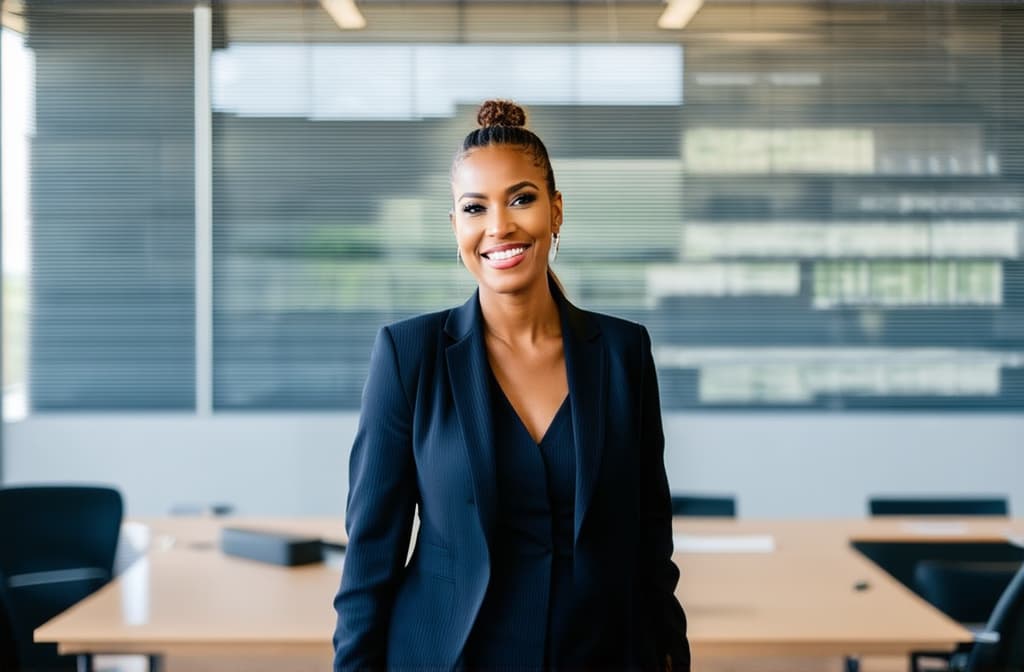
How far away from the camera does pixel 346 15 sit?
21.2 ft

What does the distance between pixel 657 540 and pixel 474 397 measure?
0.38 m

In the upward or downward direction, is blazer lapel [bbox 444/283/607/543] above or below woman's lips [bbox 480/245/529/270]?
below

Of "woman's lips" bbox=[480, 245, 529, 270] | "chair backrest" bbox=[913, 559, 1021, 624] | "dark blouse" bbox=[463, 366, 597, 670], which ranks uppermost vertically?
"woman's lips" bbox=[480, 245, 529, 270]

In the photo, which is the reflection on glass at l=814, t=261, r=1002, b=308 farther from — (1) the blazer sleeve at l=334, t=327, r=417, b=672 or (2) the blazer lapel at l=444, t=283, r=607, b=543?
(1) the blazer sleeve at l=334, t=327, r=417, b=672

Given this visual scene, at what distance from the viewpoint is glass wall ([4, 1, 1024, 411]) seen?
6.42 m

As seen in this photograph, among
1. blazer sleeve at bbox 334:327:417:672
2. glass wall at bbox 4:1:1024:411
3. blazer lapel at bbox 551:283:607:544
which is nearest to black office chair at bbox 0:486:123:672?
glass wall at bbox 4:1:1024:411

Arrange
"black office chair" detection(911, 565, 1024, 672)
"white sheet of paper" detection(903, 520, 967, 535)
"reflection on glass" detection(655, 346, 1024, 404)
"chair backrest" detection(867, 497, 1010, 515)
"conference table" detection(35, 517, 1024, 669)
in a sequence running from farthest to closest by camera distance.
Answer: "reflection on glass" detection(655, 346, 1024, 404) < "chair backrest" detection(867, 497, 1010, 515) < "white sheet of paper" detection(903, 520, 967, 535) < "black office chair" detection(911, 565, 1024, 672) < "conference table" detection(35, 517, 1024, 669)

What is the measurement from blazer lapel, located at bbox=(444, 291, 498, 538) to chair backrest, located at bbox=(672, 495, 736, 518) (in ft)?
10.7

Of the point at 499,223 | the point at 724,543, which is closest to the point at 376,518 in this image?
the point at 499,223

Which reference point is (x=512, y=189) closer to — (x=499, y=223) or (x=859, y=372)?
(x=499, y=223)

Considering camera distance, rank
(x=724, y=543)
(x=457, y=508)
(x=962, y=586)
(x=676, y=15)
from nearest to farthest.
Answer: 1. (x=457, y=508)
2. (x=962, y=586)
3. (x=724, y=543)
4. (x=676, y=15)

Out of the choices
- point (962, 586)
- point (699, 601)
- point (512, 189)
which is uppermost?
point (512, 189)

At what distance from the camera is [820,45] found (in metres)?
6.43

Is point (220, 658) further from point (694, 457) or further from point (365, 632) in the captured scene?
point (365, 632)
